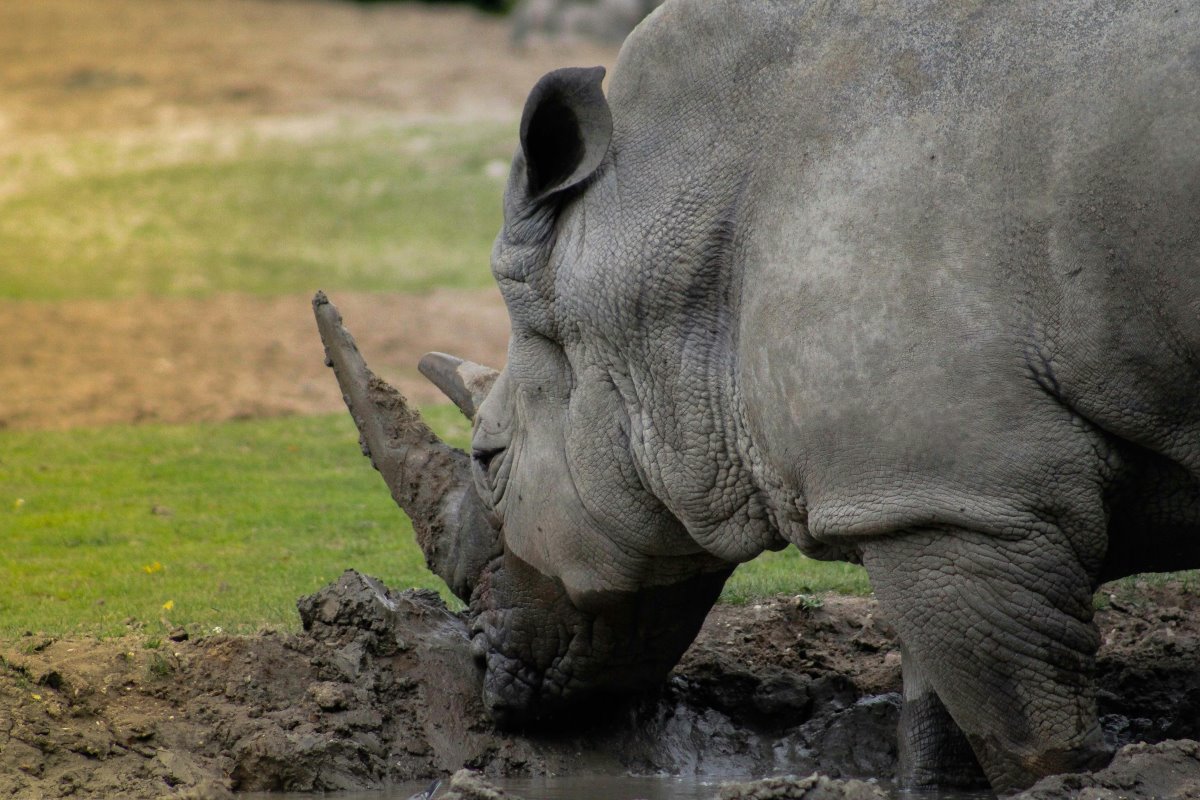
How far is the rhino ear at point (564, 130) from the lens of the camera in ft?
16.6

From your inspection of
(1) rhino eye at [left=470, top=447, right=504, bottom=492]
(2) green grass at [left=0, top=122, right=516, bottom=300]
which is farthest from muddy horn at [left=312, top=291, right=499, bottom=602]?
(2) green grass at [left=0, top=122, right=516, bottom=300]

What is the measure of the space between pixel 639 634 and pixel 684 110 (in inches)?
72.4

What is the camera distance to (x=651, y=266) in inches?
196

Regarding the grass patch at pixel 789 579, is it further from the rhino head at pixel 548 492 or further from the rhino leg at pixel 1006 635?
the rhino leg at pixel 1006 635

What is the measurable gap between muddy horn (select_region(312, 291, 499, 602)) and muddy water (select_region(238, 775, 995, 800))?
753mm

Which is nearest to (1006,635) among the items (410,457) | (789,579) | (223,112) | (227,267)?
(410,457)

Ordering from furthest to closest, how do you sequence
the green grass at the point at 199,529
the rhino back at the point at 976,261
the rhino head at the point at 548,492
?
the green grass at the point at 199,529
the rhino head at the point at 548,492
the rhino back at the point at 976,261

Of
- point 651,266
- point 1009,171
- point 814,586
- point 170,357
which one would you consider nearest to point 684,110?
point 651,266

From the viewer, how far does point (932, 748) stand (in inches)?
228

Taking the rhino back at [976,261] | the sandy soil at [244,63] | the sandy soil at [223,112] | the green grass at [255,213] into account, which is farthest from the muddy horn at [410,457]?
the sandy soil at [244,63]

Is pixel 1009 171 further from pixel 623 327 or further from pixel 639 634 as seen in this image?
pixel 639 634

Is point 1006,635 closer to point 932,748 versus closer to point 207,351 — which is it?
point 932,748

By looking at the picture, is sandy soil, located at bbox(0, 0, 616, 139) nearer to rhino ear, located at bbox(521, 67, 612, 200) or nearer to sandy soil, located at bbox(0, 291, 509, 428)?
sandy soil, located at bbox(0, 291, 509, 428)

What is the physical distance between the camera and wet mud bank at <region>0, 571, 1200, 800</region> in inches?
220
